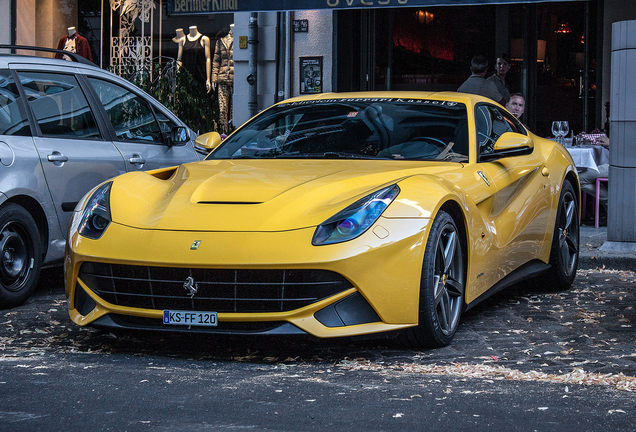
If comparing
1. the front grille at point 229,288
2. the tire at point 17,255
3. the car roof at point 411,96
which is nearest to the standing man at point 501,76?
the car roof at point 411,96

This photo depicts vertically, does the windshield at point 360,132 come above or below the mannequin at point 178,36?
below

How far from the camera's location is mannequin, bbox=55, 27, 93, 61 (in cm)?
1580

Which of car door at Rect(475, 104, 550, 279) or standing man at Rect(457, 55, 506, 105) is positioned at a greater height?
standing man at Rect(457, 55, 506, 105)

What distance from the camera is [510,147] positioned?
540 cm

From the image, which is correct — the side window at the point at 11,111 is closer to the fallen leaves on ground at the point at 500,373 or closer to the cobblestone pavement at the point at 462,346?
the cobblestone pavement at the point at 462,346

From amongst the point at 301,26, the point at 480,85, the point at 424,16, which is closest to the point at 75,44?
the point at 301,26

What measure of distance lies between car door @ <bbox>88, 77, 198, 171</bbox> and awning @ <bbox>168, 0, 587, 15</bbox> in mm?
2539

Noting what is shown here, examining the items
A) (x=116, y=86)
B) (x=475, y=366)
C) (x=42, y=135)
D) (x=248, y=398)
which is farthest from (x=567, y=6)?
(x=248, y=398)

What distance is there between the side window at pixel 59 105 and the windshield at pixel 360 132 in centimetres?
129

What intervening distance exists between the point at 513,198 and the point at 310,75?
883cm

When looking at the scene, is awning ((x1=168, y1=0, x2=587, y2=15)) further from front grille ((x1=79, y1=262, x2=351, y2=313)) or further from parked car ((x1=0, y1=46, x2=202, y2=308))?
front grille ((x1=79, y1=262, x2=351, y2=313))

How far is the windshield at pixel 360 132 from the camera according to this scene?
538 centimetres

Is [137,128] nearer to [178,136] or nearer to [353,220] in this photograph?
[178,136]

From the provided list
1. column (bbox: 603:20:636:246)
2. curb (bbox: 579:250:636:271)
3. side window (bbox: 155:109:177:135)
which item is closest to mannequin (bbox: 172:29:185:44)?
side window (bbox: 155:109:177:135)
